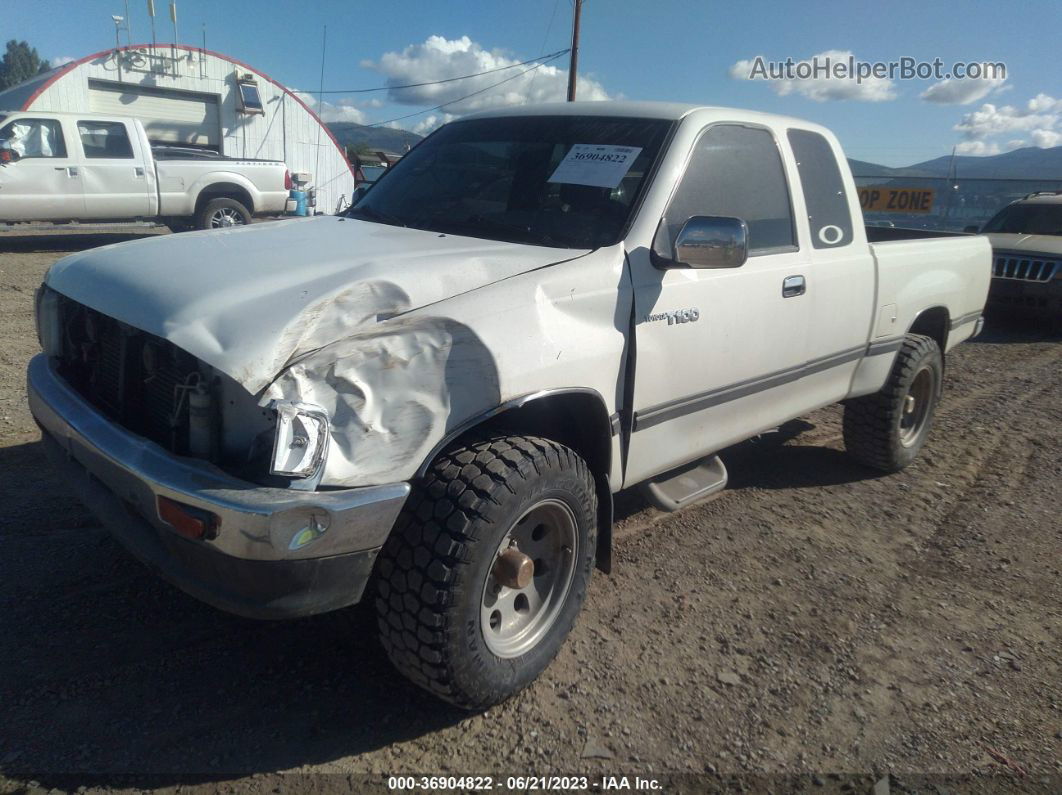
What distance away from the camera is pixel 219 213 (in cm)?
1391

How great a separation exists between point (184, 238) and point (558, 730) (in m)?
2.31

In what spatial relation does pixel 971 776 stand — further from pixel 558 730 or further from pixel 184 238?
Answer: pixel 184 238

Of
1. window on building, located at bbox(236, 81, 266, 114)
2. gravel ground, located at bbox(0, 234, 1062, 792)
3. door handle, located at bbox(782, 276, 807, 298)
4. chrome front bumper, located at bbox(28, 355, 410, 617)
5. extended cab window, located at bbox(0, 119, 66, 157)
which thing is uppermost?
window on building, located at bbox(236, 81, 266, 114)

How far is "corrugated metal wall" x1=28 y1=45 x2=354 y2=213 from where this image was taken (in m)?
22.0

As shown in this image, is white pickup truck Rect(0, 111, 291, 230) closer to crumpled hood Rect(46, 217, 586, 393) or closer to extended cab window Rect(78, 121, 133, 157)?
extended cab window Rect(78, 121, 133, 157)

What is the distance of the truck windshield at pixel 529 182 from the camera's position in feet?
10.5

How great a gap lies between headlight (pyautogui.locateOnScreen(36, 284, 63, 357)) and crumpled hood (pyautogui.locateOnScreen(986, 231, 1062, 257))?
10359 millimetres

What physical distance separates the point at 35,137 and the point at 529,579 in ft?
43.9

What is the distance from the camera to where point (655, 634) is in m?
3.23

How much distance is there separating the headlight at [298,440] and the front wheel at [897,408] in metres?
3.76

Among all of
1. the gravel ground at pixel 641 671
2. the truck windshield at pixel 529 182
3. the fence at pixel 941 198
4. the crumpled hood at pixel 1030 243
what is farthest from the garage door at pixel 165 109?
the truck windshield at pixel 529 182

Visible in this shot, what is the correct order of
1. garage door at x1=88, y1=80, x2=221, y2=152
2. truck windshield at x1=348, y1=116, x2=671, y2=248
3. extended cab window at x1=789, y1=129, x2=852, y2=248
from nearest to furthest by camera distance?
1. truck windshield at x1=348, y1=116, x2=671, y2=248
2. extended cab window at x1=789, y1=129, x2=852, y2=248
3. garage door at x1=88, y1=80, x2=221, y2=152

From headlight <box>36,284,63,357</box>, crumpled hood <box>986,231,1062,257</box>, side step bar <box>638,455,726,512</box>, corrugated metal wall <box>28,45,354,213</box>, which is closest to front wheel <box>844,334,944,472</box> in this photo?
side step bar <box>638,455,726,512</box>

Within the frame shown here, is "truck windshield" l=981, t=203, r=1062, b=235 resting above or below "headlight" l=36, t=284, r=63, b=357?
above
